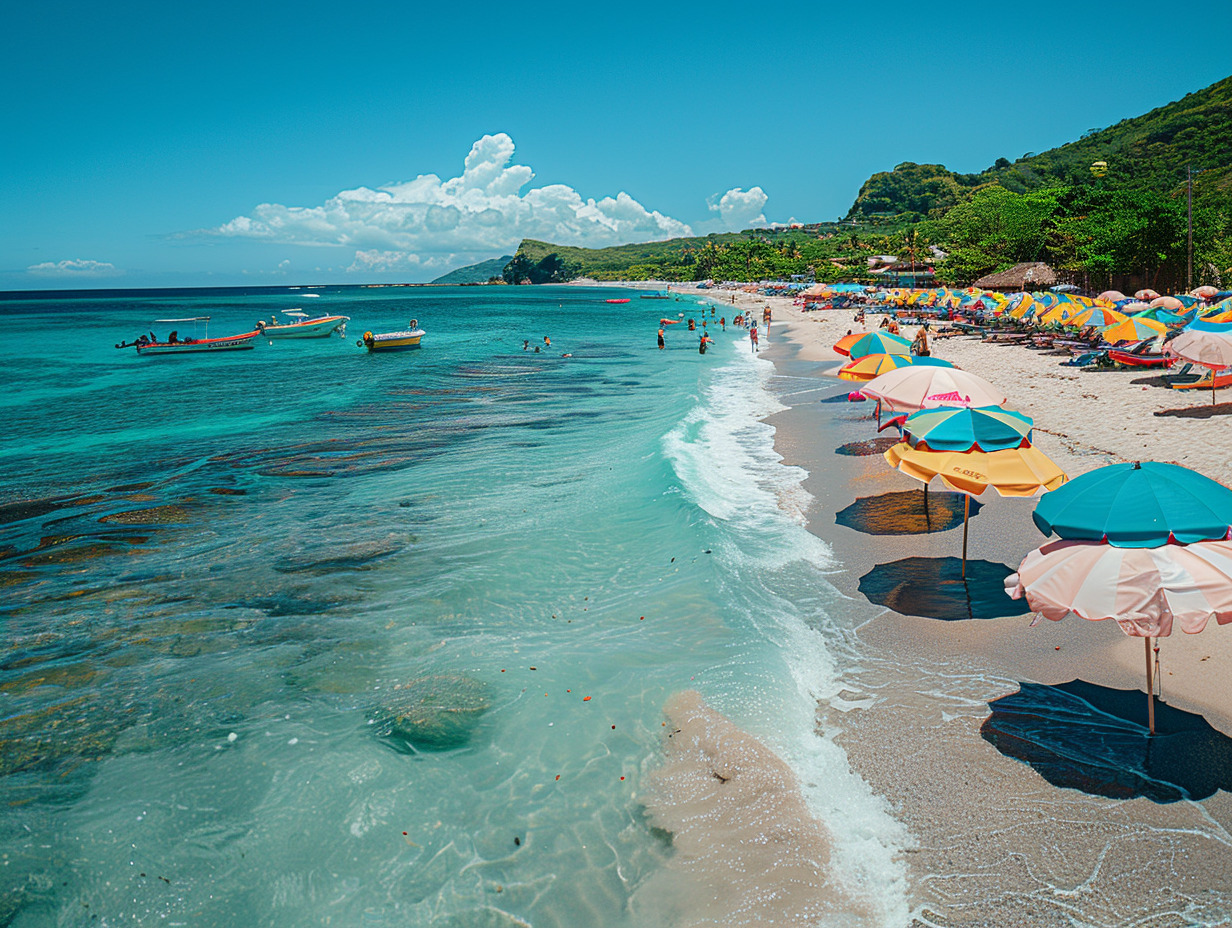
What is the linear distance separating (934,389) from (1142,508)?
5.64 meters

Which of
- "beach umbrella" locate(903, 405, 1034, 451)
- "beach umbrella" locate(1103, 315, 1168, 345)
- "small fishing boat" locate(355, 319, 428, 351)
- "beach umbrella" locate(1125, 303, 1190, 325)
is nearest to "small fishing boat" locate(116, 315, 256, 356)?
"small fishing boat" locate(355, 319, 428, 351)

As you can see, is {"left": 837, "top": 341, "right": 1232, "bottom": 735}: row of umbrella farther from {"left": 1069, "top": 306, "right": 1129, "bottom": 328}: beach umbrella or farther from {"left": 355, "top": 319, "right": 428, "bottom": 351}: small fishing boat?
{"left": 355, "top": 319, "right": 428, "bottom": 351}: small fishing boat

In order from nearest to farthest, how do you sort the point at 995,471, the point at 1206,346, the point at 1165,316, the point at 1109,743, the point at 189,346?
1. the point at 1109,743
2. the point at 995,471
3. the point at 1206,346
4. the point at 1165,316
5. the point at 189,346

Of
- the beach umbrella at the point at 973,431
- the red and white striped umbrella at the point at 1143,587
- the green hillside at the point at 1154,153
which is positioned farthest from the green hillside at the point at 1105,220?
the red and white striped umbrella at the point at 1143,587

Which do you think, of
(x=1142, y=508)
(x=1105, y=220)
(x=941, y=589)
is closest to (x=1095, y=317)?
(x=941, y=589)

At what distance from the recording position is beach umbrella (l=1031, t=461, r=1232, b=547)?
4.93 metres

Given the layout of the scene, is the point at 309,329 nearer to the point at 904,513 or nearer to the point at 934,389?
the point at 904,513

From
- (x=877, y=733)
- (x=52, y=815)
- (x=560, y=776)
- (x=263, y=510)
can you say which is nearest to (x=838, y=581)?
(x=877, y=733)

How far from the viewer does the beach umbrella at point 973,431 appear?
26.1 ft

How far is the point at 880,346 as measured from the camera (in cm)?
1634

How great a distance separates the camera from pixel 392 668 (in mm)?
8086

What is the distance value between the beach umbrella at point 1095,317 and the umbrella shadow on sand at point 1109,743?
23572 mm

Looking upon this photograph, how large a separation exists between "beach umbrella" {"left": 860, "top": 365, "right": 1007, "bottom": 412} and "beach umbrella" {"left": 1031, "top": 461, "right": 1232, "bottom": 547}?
4843 millimetres

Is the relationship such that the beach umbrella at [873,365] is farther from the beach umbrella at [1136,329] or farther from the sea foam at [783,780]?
the beach umbrella at [1136,329]
